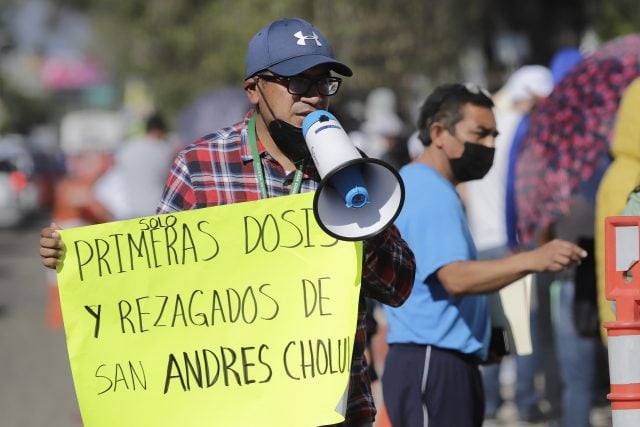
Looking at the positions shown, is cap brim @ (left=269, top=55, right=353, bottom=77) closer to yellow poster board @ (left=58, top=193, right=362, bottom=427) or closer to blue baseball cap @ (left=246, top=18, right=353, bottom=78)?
blue baseball cap @ (left=246, top=18, right=353, bottom=78)

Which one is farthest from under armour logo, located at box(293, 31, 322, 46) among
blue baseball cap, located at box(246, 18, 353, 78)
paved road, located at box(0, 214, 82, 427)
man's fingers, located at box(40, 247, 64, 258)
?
paved road, located at box(0, 214, 82, 427)

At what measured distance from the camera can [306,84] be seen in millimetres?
3799

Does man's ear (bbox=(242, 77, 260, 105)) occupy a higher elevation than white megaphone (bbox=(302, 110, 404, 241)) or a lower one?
higher

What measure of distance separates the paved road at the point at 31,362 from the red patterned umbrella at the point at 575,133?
12.6 feet

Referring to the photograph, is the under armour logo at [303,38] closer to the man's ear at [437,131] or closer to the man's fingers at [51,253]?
the man's fingers at [51,253]

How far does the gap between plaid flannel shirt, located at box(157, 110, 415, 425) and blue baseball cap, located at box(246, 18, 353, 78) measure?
22cm

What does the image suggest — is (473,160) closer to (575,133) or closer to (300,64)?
(575,133)

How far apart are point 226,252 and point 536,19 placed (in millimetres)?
22024

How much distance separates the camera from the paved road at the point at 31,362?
31.4 ft

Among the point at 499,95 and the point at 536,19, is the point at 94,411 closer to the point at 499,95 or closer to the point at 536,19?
the point at 499,95

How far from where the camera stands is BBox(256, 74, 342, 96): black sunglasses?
3799 mm

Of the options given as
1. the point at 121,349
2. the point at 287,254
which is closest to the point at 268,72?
the point at 287,254

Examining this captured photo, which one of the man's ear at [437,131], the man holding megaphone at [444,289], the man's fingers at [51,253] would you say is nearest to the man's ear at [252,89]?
the man's fingers at [51,253]

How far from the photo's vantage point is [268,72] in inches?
151
